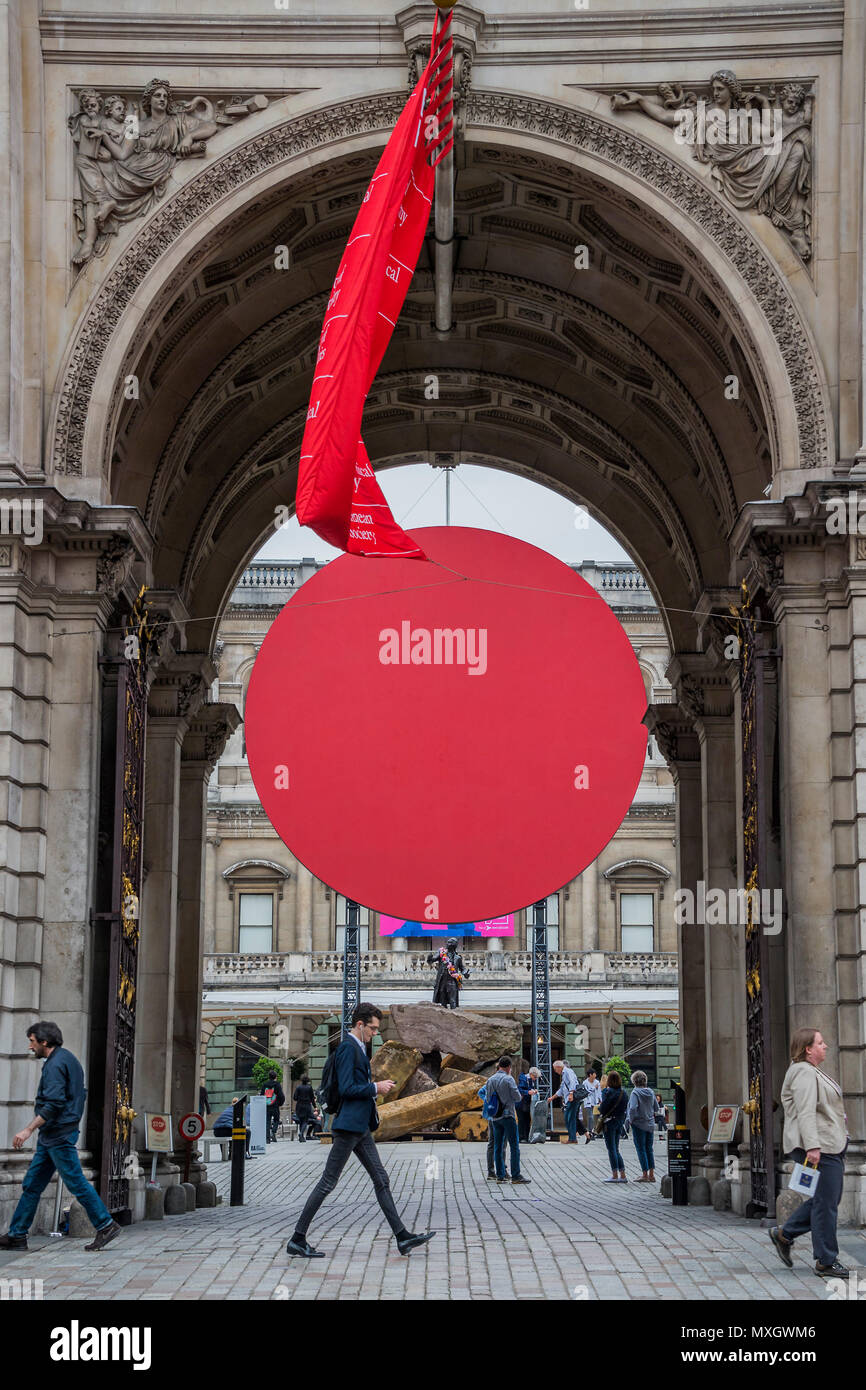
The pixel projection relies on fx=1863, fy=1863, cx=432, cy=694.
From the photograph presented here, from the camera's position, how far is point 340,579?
2716 cm

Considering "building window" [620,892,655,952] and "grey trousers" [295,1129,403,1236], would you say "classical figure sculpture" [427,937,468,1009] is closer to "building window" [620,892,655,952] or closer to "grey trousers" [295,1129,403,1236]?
"building window" [620,892,655,952]

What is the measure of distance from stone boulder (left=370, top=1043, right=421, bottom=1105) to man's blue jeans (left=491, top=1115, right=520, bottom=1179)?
16.4m

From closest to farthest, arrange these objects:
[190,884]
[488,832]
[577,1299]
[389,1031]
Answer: [577,1299] → [488,832] → [190,884] → [389,1031]

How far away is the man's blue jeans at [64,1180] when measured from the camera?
1551 cm

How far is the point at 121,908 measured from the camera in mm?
19984

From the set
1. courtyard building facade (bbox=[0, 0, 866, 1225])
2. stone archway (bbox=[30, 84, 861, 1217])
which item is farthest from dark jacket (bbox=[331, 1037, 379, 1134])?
stone archway (bbox=[30, 84, 861, 1217])

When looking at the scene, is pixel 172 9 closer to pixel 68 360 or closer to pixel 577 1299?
pixel 68 360

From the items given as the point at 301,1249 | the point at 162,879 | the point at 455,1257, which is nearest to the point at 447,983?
the point at 162,879

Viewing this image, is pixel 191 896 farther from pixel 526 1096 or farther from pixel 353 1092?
pixel 526 1096

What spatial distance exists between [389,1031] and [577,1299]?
4398 cm

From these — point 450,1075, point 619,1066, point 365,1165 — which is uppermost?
point 365,1165

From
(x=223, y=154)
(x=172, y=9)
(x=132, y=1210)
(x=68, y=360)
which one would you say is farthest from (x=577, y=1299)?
(x=172, y=9)

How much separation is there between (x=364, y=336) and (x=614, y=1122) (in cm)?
1542

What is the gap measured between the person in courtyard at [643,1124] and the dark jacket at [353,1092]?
1519 centimetres
